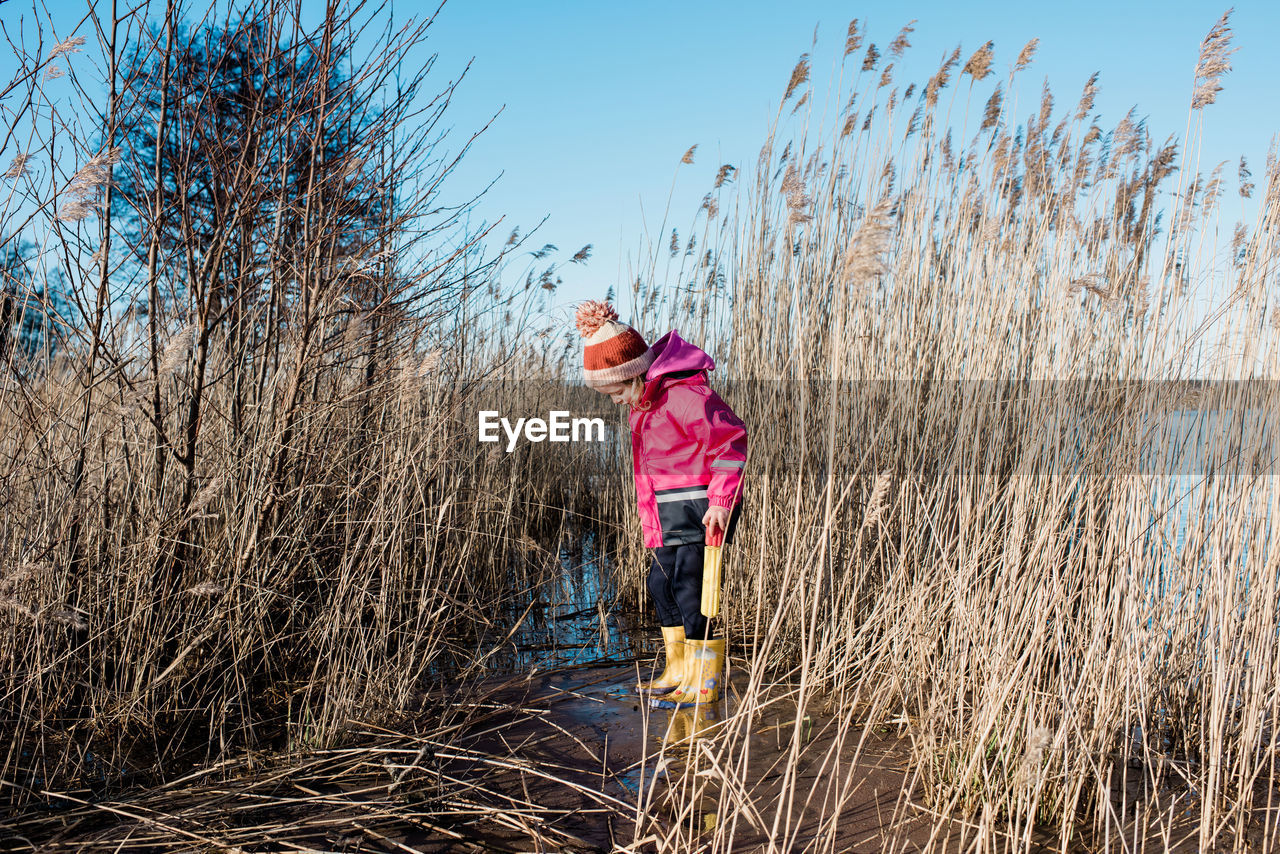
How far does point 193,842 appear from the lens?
5.10 feet

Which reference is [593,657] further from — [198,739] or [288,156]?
[288,156]

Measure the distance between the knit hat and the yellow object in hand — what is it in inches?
27.0

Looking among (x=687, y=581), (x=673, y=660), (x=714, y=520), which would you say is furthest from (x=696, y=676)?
(x=714, y=520)

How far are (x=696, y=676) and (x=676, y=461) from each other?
0.71 m

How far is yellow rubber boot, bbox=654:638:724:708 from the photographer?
2363 mm

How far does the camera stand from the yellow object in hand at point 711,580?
218 centimetres

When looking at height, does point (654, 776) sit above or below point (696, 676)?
above

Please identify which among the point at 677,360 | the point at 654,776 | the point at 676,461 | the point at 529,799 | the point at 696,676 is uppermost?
the point at 677,360

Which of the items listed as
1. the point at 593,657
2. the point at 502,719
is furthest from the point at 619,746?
the point at 593,657

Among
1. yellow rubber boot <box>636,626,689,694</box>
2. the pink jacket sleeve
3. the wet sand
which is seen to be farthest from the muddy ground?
the pink jacket sleeve

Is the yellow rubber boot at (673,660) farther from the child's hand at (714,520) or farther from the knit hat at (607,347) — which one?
the knit hat at (607,347)

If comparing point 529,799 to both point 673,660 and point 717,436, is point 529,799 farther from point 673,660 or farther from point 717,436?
point 717,436

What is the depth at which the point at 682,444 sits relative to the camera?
2.44 metres

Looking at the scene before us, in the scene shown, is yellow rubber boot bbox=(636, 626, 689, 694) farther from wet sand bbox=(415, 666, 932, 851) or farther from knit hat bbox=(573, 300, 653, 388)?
knit hat bbox=(573, 300, 653, 388)
